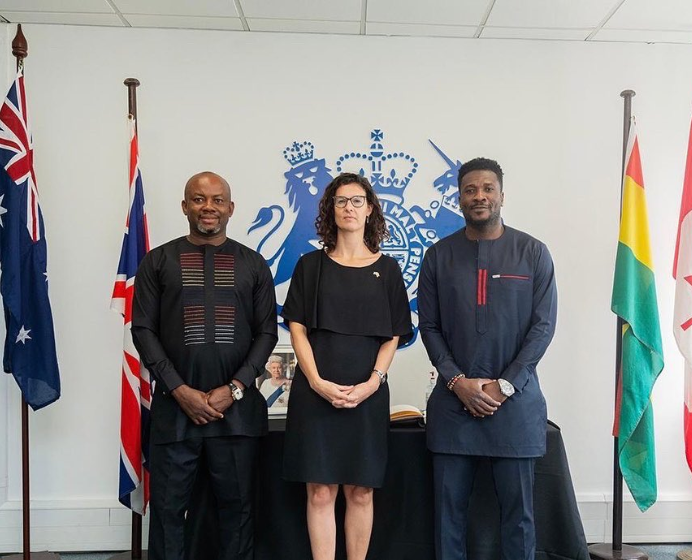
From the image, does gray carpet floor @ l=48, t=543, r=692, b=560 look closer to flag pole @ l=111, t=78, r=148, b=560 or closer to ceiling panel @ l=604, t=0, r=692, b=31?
flag pole @ l=111, t=78, r=148, b=560

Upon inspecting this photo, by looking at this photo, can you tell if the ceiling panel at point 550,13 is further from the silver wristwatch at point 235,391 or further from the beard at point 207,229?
the silver wristwatch at point 235,391

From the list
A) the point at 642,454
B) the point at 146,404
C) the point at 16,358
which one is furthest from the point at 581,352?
the point at 16,358

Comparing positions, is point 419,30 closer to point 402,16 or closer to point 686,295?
point 402,16

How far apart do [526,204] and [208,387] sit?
1.92m

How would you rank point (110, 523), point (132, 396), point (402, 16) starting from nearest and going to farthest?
1. point (132, 396)
2. point (402, 16)
3. point (110, 523)

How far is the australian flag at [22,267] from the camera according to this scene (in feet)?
8.57

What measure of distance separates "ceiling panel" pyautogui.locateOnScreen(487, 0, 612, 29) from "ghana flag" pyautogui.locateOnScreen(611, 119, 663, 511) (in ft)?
2.02

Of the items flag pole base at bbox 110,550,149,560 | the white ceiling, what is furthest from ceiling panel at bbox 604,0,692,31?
flag pole base at bbox 110,550,149,560

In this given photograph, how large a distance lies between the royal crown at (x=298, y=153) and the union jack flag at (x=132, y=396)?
0.81m

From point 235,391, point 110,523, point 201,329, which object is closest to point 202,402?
point 235,391

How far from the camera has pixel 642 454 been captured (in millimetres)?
2750

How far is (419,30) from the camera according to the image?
3.16 metres

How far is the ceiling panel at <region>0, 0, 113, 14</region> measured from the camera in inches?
114

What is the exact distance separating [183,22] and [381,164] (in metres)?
1.21
